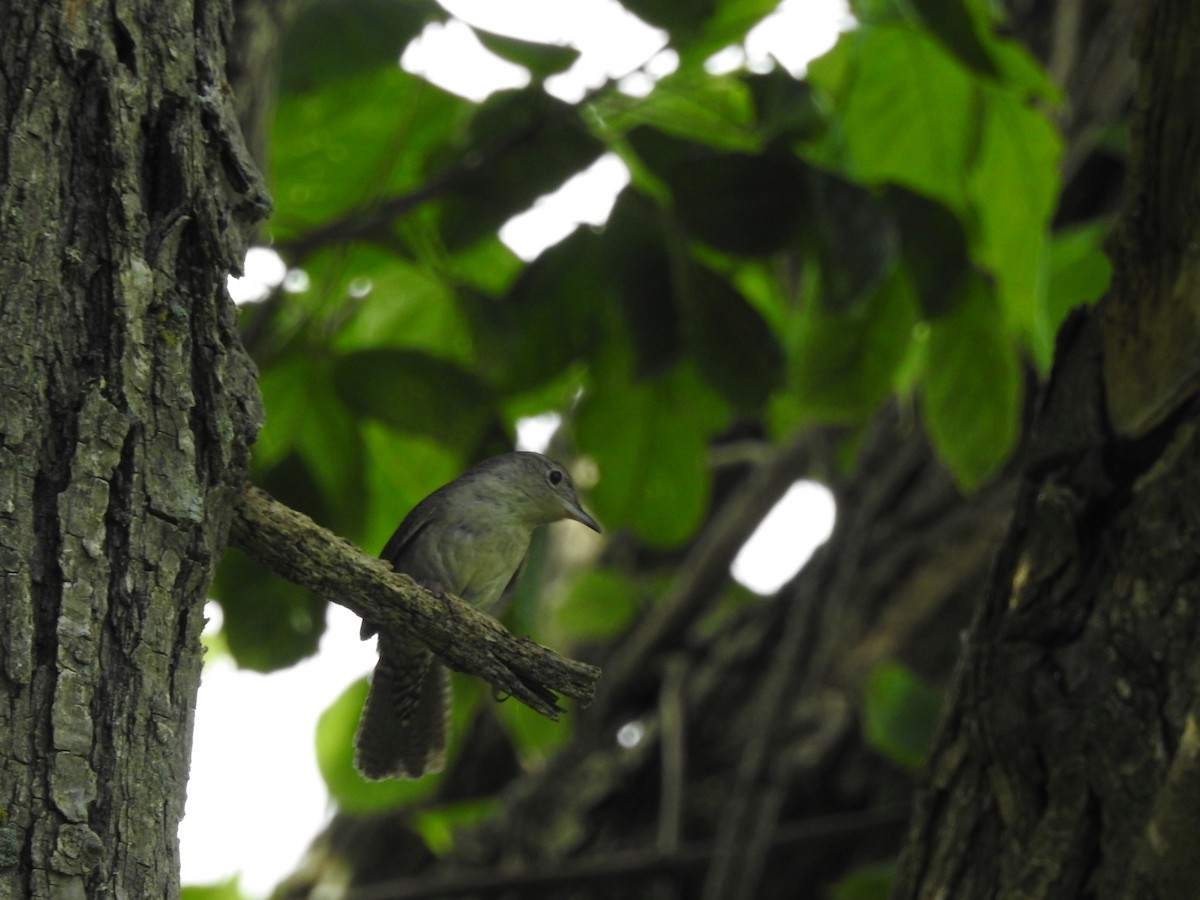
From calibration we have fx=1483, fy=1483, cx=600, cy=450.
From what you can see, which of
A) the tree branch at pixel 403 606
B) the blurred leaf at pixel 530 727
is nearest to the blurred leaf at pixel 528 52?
the tree branch at pixel 403 606

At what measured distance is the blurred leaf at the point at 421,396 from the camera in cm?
311

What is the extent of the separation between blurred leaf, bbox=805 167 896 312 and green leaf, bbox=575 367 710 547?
0.62 metres

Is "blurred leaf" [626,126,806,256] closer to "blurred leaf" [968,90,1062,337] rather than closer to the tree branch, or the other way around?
"blurred leaf" [968,90,1062,337]

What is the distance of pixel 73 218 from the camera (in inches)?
68.8

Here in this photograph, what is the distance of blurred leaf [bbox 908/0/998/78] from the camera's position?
287cm

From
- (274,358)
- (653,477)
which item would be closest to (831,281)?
(653,477)

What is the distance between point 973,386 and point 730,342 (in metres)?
0.59

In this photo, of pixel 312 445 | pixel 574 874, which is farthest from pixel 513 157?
pixel 574 874

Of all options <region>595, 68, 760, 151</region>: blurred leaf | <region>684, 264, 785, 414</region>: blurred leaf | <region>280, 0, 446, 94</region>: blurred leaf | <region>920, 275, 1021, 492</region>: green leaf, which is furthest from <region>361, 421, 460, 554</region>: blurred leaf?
<region>920, 275, 1021, 492</region>: green leaf

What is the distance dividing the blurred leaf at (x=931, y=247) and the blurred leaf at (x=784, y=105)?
26cm

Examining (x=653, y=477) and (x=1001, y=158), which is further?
(x=653, y=477)

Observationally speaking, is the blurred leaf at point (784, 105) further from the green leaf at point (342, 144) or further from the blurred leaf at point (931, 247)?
the green leaf at point (342, 144)

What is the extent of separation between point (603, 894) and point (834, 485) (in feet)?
5.49

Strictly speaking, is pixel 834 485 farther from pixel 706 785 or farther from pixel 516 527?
pixel 516 527
